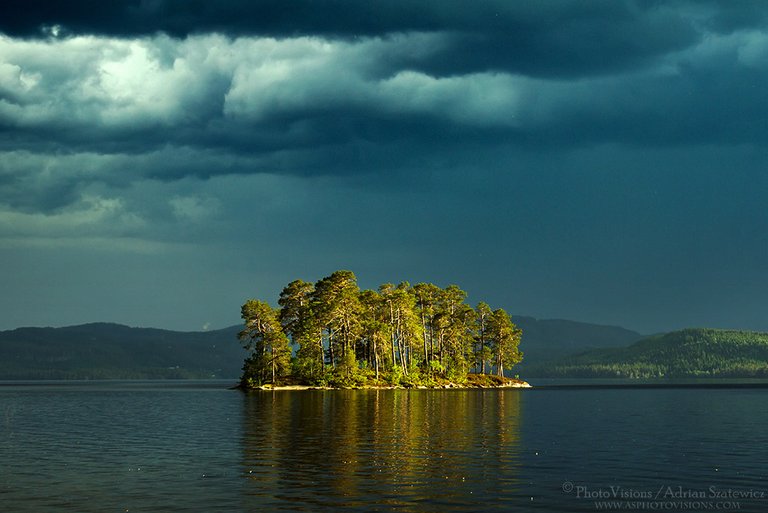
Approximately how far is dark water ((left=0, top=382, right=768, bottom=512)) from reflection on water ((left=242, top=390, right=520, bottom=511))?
0.38ft

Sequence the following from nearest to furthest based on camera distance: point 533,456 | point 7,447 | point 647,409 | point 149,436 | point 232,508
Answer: point 232,508 < point 533,456 < point 7,447 < point 149,436 < point 647,409

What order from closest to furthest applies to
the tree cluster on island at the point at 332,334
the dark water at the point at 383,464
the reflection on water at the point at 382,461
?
the dark water at the point at 383,464, the reflection on water at the point at 382,461, the tree cluster on island at the point at 332,334

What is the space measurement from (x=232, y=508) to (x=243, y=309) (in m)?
146

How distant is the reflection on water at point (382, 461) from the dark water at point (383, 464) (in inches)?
4.5

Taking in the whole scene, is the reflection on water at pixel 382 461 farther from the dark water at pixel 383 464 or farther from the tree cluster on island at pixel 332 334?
the tree cluster on island at pixel 332 334

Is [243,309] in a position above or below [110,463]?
above

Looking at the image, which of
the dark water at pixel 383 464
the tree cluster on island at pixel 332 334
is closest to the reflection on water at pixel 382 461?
the dark water at pixel 383 464

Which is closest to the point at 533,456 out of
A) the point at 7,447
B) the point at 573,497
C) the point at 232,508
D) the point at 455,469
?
the point at 455,469

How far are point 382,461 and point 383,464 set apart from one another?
57.2 inches

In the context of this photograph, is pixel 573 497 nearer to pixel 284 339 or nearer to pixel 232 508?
pixel 232 508

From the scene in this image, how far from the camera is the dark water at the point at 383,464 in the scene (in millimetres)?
36375

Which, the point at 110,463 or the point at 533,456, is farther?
the point at 533,456

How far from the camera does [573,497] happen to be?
3756 centimetres

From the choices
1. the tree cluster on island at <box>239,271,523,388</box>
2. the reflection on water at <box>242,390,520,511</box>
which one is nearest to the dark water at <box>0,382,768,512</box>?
the reflection on water at <box>242,390,520,511</box>
